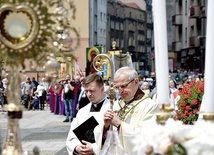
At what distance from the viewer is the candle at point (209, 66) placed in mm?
4551

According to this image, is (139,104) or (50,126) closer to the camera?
(139,104)

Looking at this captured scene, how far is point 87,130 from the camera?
802 cm

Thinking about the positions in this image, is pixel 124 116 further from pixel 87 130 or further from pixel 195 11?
pixel 195 11

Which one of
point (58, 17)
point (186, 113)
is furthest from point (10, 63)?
point (186, 113)

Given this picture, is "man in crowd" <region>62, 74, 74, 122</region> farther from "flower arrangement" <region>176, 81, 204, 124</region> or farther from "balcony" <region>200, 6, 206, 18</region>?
"balcony" <region>200, 6, 206, 18</region>

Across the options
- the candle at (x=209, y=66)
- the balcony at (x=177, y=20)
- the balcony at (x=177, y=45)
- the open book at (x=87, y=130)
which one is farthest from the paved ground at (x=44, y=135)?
the balcony at (x=177, y=45)

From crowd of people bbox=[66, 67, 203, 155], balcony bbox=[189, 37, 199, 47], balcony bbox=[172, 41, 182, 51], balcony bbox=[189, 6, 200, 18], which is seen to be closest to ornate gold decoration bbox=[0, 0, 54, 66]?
crowd of people bbox=[66, 67, 203, 155]

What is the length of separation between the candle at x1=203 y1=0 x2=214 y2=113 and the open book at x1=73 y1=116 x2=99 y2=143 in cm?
343

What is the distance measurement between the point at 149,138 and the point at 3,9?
955mm

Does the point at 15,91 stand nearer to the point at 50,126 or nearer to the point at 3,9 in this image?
the point at 3,9

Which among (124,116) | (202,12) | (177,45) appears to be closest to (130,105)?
(124,116)

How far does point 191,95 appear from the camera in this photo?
12828 millimetres

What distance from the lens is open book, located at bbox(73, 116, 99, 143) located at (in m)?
7.98

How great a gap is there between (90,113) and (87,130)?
460 mm
